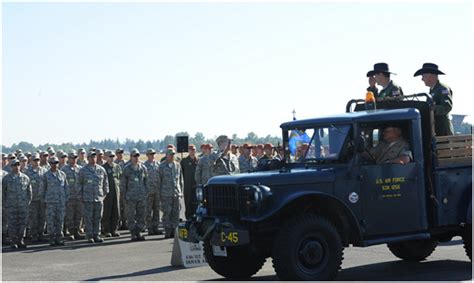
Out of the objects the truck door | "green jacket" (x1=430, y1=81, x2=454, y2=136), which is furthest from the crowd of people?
the truck door

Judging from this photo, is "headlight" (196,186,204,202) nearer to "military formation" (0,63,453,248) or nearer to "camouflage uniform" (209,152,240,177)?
"military formation" (0,63,453,248)

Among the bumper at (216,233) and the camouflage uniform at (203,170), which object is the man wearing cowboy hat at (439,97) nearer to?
the bumper at (216,233)

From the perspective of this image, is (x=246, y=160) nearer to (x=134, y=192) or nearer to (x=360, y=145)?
(x=134, y=192)

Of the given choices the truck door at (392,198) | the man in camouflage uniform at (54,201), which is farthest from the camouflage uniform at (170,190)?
the truck door at (392,198)

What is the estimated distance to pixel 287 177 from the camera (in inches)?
393

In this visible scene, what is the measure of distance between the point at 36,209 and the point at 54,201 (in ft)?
4.32

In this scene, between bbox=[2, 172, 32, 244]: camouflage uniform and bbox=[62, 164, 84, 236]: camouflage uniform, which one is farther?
bbox=[62, 164, 84, 236]: camouflage uniform

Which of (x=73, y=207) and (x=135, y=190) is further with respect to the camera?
(x=73, y=207)

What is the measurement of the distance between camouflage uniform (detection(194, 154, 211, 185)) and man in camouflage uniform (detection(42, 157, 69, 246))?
2905 millimetres

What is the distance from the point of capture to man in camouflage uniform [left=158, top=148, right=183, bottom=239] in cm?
1795

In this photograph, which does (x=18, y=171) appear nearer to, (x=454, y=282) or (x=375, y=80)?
(x=375, y=80)

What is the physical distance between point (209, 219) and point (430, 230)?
112 inches

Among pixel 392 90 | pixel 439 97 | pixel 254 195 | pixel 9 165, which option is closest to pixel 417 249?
pixel 439 97

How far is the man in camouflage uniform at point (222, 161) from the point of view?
56.4 ft
